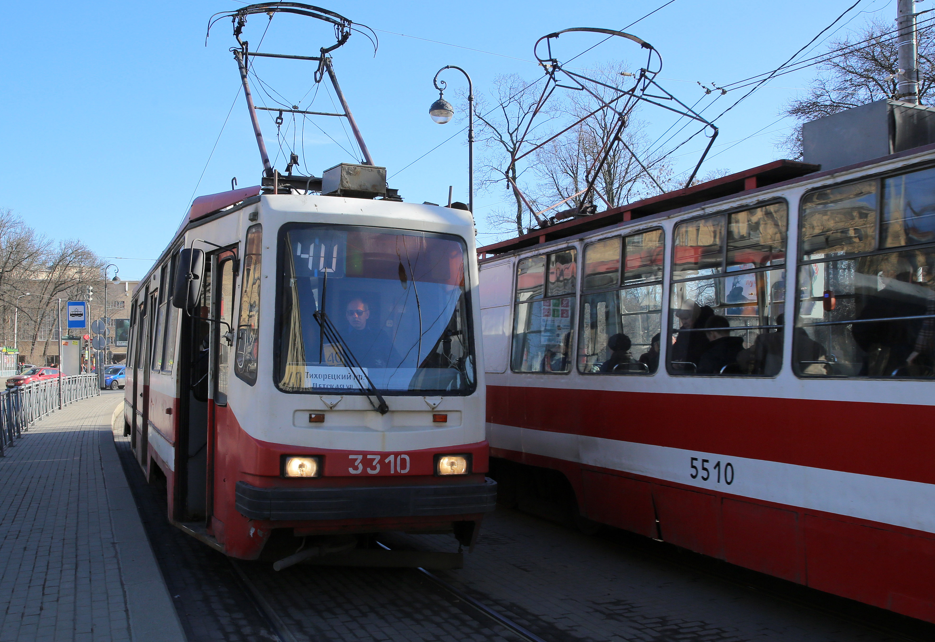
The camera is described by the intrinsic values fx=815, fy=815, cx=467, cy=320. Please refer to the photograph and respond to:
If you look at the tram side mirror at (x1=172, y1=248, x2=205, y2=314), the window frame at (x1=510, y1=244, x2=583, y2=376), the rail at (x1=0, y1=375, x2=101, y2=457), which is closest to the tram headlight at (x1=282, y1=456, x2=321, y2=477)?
the tram side mirror at (x1=172, y1=248, x2=205, y2=314)

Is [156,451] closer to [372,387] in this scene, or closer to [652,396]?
[372,387]

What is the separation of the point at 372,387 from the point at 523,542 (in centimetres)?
320

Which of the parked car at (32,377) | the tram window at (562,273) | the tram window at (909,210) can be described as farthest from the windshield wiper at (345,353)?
the parked car at (32,377)

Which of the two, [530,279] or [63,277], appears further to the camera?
[63,277]

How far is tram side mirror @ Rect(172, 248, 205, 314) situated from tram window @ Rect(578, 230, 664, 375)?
11.5 feet

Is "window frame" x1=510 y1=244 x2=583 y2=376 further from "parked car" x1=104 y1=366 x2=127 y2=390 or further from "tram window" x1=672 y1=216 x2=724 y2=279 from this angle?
"parked car" x1=104 y1=366 x2=127 y2=390

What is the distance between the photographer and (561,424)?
26.0 feet

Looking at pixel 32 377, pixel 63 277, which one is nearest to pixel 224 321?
pixel 32 377

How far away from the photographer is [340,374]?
561 cm

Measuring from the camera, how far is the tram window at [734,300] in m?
5.59

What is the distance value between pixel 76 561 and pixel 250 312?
2834mm

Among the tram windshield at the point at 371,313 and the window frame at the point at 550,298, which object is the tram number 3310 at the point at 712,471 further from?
the window frame at the point at 550,298

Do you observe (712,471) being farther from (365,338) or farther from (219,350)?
(219,350)

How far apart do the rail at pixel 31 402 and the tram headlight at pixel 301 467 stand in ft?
36.0
